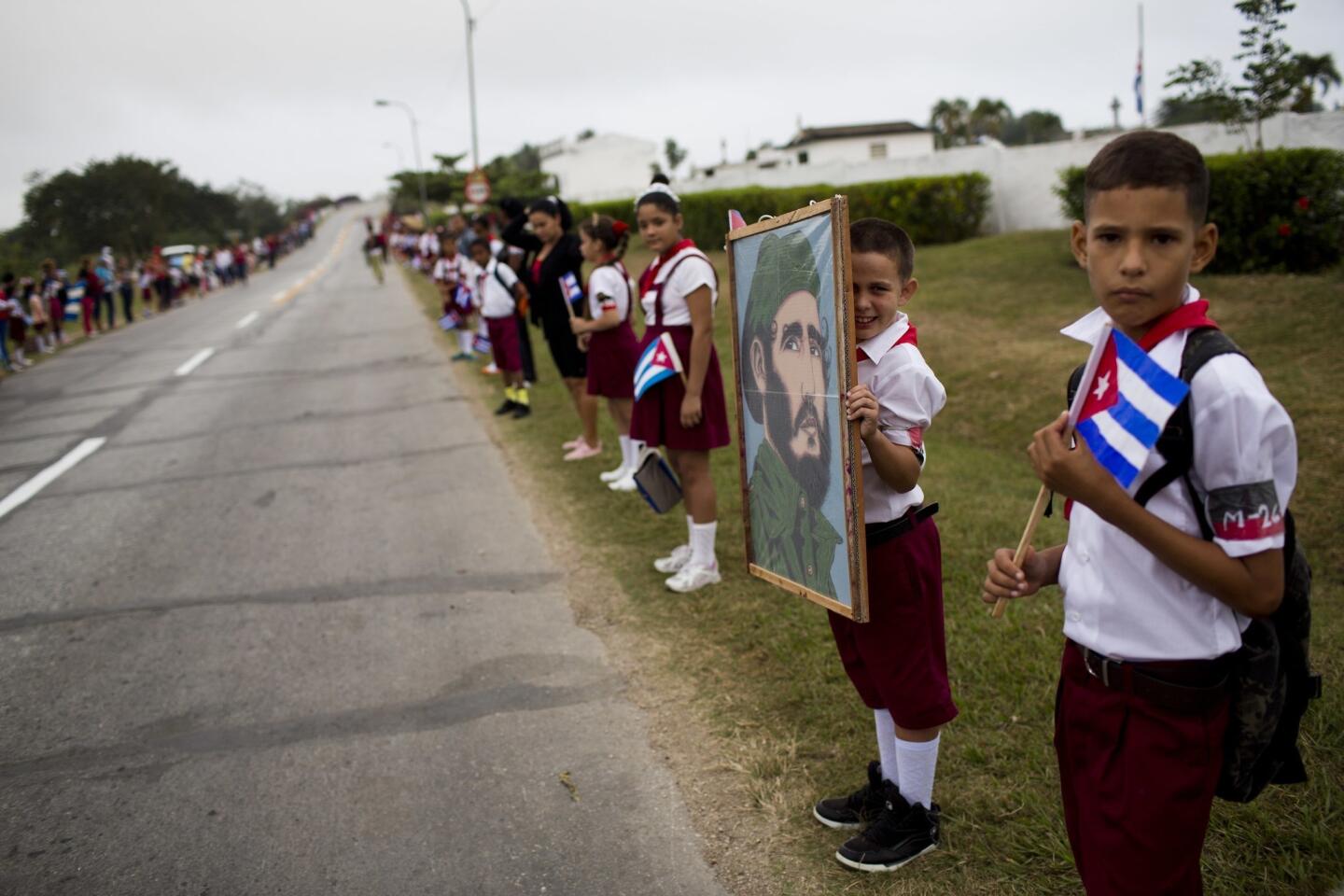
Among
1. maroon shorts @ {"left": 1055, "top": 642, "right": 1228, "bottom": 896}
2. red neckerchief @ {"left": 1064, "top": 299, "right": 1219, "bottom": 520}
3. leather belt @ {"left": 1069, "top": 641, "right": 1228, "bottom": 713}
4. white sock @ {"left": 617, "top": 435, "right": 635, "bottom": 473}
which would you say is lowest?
white sock @ {"left": 617, "top": 435, "right": 635, "bottom": 473}

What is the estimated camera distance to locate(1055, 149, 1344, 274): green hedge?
10.0 m

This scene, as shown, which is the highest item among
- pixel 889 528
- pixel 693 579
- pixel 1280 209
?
pixel 1280 209

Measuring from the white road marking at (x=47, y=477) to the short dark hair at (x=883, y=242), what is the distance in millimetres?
7157

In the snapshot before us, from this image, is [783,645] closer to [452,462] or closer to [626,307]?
[626,307]

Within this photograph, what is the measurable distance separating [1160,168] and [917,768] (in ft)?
6.07

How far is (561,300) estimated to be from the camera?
7996mm

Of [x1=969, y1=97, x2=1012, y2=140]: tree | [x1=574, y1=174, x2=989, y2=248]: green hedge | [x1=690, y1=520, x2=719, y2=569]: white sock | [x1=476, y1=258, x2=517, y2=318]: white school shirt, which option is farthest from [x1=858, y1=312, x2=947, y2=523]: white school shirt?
[x1=969, y1=97, x2=1012, y2=140]: tree

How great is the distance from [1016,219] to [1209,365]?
1807 centimetres

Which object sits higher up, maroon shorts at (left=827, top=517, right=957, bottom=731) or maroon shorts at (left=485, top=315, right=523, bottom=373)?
maroon shorts at (left=485, top=315, right=523, bottom=373)

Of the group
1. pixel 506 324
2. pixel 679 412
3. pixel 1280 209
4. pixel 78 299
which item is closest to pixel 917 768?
pixel 679 412

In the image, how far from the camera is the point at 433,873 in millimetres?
2918

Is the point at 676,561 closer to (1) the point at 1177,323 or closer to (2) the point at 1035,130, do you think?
(1) the point at 1177,323

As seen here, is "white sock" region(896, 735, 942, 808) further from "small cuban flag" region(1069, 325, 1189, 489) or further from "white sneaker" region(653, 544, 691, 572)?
"white sneaker" region(653, 544, 691, 572)

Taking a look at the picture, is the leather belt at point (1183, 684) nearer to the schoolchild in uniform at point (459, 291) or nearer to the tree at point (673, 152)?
the schoolchild in uniform at point (459, 291)
